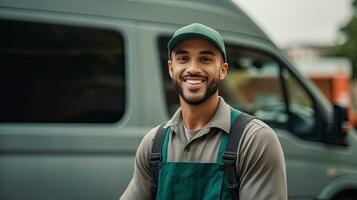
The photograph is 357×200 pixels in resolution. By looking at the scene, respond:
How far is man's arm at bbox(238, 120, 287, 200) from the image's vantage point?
1575 millimetres

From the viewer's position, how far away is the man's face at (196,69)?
167cm

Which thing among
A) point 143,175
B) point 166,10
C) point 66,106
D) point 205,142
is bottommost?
point 143,175

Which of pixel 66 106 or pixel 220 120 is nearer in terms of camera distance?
pixel 220 120

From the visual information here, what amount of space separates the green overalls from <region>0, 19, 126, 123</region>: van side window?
5.94 ft

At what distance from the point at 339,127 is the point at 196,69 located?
260 centimetres

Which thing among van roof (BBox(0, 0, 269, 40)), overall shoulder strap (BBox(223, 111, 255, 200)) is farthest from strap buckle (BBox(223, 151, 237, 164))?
van roof (BBox(0, 0, 269, 40))

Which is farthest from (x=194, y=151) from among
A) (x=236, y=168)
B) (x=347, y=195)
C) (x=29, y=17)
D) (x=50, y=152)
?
(x=347, y=195)

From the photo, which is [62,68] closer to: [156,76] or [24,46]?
[24,46]

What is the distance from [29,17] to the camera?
324 centimetres

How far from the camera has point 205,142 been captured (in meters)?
1.67

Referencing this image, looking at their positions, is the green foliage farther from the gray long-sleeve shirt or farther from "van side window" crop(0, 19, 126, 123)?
the gray long-sleeve shirt

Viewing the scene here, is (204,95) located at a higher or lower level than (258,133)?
higher

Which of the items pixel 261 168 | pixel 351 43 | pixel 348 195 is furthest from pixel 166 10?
pixel 351 43

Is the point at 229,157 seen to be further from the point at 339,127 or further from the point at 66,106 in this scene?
the point at 339,127
